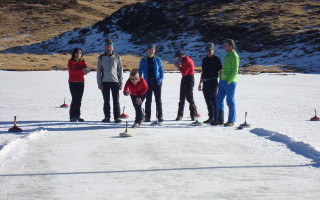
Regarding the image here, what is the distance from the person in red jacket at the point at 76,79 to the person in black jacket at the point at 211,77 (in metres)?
2.82

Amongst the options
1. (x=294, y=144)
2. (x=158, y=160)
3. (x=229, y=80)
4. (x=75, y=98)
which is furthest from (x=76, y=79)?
(x=294, y=144)

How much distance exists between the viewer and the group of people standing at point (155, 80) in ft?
35.1

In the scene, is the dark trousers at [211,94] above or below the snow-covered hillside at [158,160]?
above

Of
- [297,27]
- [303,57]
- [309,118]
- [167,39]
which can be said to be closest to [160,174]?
[309,118]

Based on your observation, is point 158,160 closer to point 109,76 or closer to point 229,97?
point 229,97

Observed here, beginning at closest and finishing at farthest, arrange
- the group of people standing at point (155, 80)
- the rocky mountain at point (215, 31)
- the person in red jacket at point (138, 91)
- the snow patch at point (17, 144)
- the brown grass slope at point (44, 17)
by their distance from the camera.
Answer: the snow patch at point (17, 144) → the person in red jacket at point (138, 91) → the group of people standing at point (155, 80) → the rocky mountain at point (215, 31) → the brown grass slope at point (44, 17)

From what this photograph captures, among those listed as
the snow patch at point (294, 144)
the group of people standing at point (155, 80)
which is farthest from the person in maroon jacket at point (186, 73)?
the snow patch at point (294, 144)

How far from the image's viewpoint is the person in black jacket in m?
11.2

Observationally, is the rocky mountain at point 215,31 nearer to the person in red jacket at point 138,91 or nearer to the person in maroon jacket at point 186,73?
the person in maroon jacket at point 186,73

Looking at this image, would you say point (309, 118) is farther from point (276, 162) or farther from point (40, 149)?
point (40, 149)

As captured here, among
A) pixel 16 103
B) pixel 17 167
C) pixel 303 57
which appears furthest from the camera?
pixel 303 57

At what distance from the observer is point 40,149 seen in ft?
26.2

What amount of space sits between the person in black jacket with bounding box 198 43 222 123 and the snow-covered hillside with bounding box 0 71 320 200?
68 centimetres

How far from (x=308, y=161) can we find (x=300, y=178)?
1012mm
